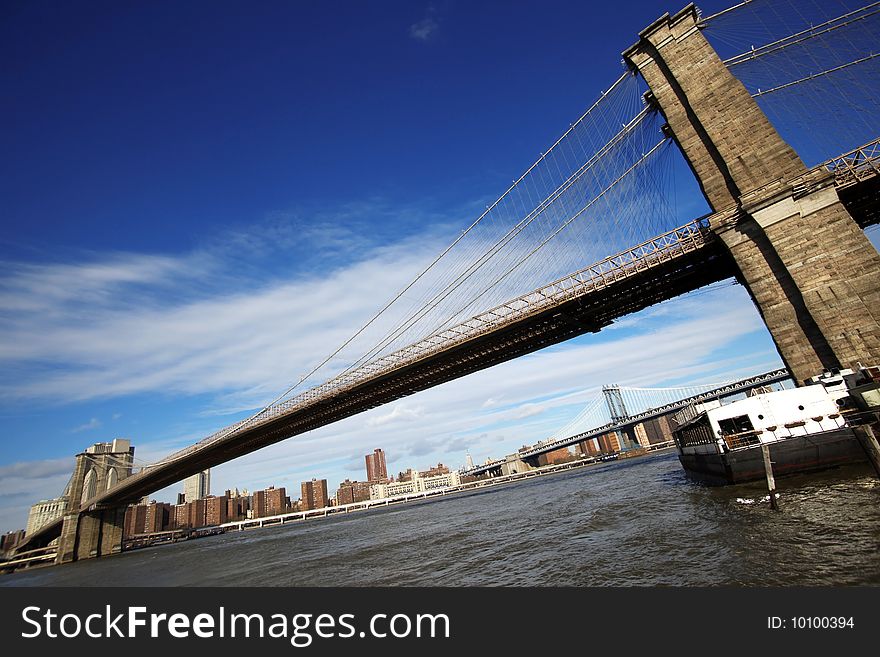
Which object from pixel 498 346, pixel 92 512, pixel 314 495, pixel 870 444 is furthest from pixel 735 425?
pixel 314 495

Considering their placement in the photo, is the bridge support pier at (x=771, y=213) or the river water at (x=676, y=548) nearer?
the river water at (x=676, y=548)

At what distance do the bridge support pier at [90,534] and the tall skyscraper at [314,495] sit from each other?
83.8 metres

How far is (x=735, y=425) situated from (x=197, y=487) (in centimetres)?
21949

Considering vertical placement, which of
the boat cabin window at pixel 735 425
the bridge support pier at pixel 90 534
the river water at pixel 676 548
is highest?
the bridge support pier at pixel 90 534

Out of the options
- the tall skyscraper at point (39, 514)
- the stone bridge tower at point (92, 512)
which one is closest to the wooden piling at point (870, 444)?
the stone bridge tower at point (92, 512)

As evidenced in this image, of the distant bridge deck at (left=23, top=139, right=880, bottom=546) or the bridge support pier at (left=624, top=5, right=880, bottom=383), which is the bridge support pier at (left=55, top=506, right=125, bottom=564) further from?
the bridge support pier at (left=624, top=5, right=880, bottom=383)

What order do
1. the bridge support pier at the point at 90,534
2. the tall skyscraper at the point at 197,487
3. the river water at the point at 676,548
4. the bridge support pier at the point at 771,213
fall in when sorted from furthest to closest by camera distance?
the tall skyscraper at the point at 197,487 < the bridge support pier at the point at 90,534 < the bridge support pier at the point at 771,213 < the river water at the point at 676,548

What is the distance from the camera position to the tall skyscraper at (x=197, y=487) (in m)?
180

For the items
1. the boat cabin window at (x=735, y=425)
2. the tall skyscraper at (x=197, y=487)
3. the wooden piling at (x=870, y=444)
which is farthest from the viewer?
the tall skyscraper at (x=197, y=487)

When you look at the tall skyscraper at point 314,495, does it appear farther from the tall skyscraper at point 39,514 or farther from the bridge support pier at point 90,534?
the bridge support pier at point 90,534

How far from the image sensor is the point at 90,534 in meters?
52.5

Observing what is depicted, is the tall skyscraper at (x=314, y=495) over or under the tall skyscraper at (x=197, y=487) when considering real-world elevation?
under

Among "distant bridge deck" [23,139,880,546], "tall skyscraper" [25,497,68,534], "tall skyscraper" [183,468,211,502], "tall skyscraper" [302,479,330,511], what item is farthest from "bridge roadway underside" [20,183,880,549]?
"tall skyscraper" [183,468,211,502]
